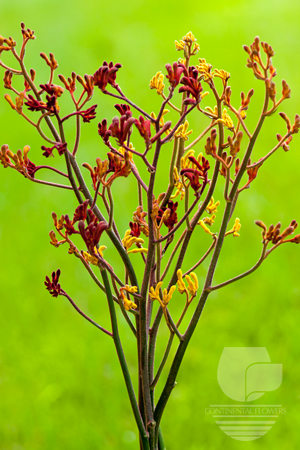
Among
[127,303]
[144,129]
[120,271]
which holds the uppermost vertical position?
[120,271]

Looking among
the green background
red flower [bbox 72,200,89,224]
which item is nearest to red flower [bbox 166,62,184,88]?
red flower [bbox 72,200,89,224]

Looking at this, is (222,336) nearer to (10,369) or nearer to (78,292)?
(78,292)

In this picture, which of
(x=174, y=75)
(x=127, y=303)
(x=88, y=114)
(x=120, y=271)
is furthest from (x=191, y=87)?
(x=120, y=271)

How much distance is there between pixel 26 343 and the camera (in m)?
1.26

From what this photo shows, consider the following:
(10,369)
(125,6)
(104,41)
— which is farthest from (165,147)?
(10,369)

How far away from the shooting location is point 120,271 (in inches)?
52.8

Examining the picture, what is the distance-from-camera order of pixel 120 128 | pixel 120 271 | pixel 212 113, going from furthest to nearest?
pixel 120 271 → pixel 212 113 → pixel 120 128

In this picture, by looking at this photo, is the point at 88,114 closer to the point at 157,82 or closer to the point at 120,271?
the point at 157,82

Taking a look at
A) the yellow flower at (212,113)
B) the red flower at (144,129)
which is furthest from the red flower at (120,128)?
the yellow flower at (212,113)

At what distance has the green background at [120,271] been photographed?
1123mm

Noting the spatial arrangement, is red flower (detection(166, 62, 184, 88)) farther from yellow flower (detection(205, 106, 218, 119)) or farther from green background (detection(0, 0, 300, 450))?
green background (detection(0, 0, 300, 450))

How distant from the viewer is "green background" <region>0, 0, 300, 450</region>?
3.68ft

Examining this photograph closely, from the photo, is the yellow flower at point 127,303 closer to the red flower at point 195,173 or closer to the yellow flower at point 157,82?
the red flower at point 195,173

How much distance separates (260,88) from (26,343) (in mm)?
1038
